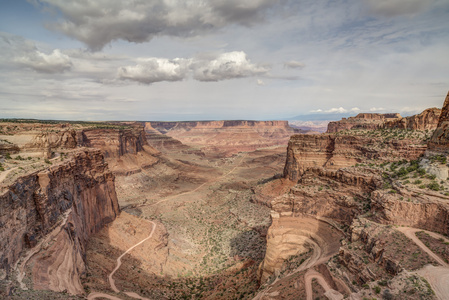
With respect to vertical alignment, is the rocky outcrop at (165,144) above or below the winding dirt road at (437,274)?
below

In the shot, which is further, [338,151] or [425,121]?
[338,151]

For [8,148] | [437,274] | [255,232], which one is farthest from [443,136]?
[8,148]

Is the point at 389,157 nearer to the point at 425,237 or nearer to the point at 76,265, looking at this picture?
the point at 425,237

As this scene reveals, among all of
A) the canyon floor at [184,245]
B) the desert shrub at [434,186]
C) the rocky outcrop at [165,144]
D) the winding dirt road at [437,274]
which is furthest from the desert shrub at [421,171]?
the rocky outcrop at [165,144]

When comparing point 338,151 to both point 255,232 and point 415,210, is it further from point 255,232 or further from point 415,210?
point 415,210

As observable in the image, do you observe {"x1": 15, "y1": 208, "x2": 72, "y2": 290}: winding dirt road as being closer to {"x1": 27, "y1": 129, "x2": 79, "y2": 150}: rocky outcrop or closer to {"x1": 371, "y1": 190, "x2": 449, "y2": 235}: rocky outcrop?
{"x1": 27, "y1": 129, "x2": 79, "y2": 150}: rocky outcrop

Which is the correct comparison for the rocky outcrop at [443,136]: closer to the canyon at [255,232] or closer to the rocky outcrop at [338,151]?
the canyon at [255,232]

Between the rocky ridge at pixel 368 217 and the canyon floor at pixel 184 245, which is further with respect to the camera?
the canyon floor at pixel 184 245
